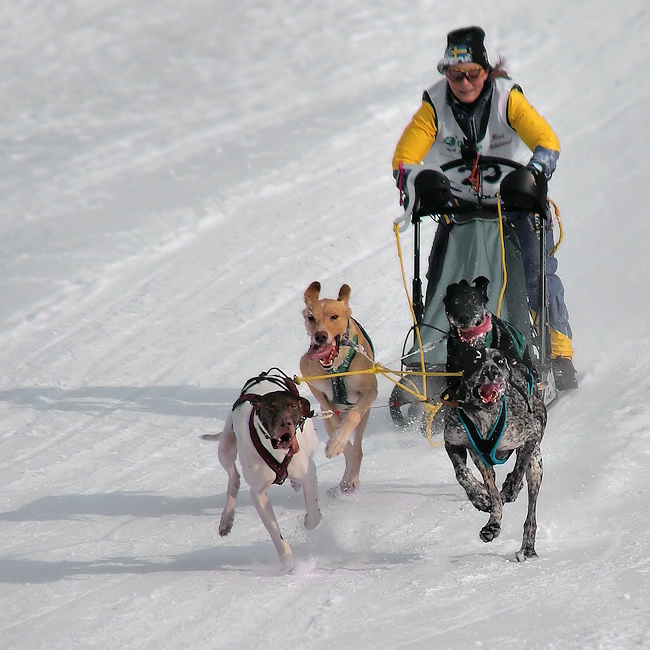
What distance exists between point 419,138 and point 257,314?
2.90 metres

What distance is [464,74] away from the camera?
5.05m

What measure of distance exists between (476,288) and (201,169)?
7.70 m

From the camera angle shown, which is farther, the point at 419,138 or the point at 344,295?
the point at 419,138

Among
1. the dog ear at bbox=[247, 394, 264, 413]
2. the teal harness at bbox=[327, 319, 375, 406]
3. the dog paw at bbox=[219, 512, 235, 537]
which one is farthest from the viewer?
the teal harness at bbox=[327, 319, 375, 406]

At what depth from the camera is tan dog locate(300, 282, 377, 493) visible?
4.85 metres

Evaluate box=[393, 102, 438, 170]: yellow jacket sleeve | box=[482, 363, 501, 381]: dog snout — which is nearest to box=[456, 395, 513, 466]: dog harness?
box=[482, 363, 501, 381]: dog snout

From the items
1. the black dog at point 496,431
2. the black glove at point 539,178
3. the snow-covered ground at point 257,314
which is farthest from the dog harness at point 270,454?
the black glove at point 539,178

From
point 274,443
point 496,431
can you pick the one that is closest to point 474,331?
point 496,431

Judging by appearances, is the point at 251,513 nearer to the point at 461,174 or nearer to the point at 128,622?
the point at 128,622

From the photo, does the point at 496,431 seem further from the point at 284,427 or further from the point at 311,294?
the point at 311,294

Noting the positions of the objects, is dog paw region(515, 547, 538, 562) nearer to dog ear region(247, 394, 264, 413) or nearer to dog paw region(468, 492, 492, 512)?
dog paw region(468, 492, 492, 512)

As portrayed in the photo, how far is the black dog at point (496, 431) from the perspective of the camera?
3.75 m

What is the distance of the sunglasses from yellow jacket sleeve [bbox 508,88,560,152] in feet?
0.84

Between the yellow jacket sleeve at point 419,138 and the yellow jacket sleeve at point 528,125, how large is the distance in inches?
15.5
